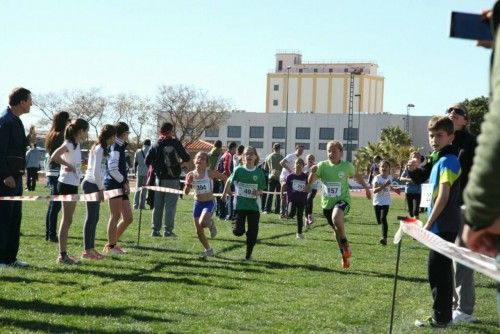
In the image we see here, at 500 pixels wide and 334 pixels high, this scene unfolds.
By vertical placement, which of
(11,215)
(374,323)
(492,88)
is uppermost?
(492,88)

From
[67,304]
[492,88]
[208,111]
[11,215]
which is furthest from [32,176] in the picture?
[208,111]

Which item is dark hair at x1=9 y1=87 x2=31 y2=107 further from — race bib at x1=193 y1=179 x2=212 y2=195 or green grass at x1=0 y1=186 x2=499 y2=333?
race bib at x1=193 y1=179 x2=212 y2=195

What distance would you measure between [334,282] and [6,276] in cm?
391

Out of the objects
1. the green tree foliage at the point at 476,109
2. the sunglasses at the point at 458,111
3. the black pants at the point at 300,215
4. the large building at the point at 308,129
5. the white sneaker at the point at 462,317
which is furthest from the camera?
the large building at the point at 308,129

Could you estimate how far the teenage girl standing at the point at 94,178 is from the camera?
1215cm

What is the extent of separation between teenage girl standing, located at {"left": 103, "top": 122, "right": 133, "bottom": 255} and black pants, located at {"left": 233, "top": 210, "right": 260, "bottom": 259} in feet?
5.29

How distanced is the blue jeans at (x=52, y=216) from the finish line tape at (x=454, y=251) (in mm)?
7637

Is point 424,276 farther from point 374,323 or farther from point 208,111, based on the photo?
point 208,111

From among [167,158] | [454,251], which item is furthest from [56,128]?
[454,251]

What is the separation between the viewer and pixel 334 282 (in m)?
11.3

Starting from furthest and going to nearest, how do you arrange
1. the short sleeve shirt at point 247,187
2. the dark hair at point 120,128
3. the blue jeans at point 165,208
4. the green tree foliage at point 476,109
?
the green tree foliage at point 476,109 → the blue jeans at point 165,208 → the dark hair at point 120,128 → the short sleeve shirt at point 247,187

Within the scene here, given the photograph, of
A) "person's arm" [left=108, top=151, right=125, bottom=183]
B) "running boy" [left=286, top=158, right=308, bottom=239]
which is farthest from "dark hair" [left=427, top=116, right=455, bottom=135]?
"running boy" [left=286, top=158, right=308, bottom=239]

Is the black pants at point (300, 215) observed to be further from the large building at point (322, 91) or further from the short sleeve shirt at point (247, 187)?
the large building at point (322, 91)

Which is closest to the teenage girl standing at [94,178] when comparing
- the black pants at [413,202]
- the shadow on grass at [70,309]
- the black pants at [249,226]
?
the black pants at [249,226]
